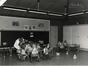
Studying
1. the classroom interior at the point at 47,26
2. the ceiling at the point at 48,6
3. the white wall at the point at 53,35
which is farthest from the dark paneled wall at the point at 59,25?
the ceiling at the point at 48,6

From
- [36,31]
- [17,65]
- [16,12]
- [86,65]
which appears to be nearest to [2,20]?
[16,12]

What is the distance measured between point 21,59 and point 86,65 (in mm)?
3351

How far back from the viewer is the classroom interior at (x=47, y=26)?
299 inches

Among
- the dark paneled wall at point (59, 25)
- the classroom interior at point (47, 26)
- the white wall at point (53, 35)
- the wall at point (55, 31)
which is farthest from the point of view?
the white wall at point (53, 35)

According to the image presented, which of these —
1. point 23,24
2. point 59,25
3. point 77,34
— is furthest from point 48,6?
point 77,34

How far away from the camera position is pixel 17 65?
5.26 metres

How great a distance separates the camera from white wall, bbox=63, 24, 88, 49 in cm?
975

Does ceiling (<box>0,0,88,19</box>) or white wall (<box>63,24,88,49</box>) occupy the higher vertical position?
ceiling (<box>0,0,88,19</box>)

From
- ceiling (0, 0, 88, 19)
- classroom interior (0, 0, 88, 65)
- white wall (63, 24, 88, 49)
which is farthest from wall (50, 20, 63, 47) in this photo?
ceiling (0, 0, 88, 19)

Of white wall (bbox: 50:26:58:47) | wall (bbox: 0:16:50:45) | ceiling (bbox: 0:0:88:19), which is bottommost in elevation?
white wall (bbox: 50:26:58:47)

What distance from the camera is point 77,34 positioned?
10430mm

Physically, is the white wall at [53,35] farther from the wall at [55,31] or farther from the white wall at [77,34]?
the white wall at [77,34]

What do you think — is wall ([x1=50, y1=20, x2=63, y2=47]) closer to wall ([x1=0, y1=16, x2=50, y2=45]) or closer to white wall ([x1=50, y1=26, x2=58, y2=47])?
white wall ([x1=50, y1=26, x2=58, y2=47])

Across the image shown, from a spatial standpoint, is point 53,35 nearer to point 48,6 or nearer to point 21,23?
point 21,23
